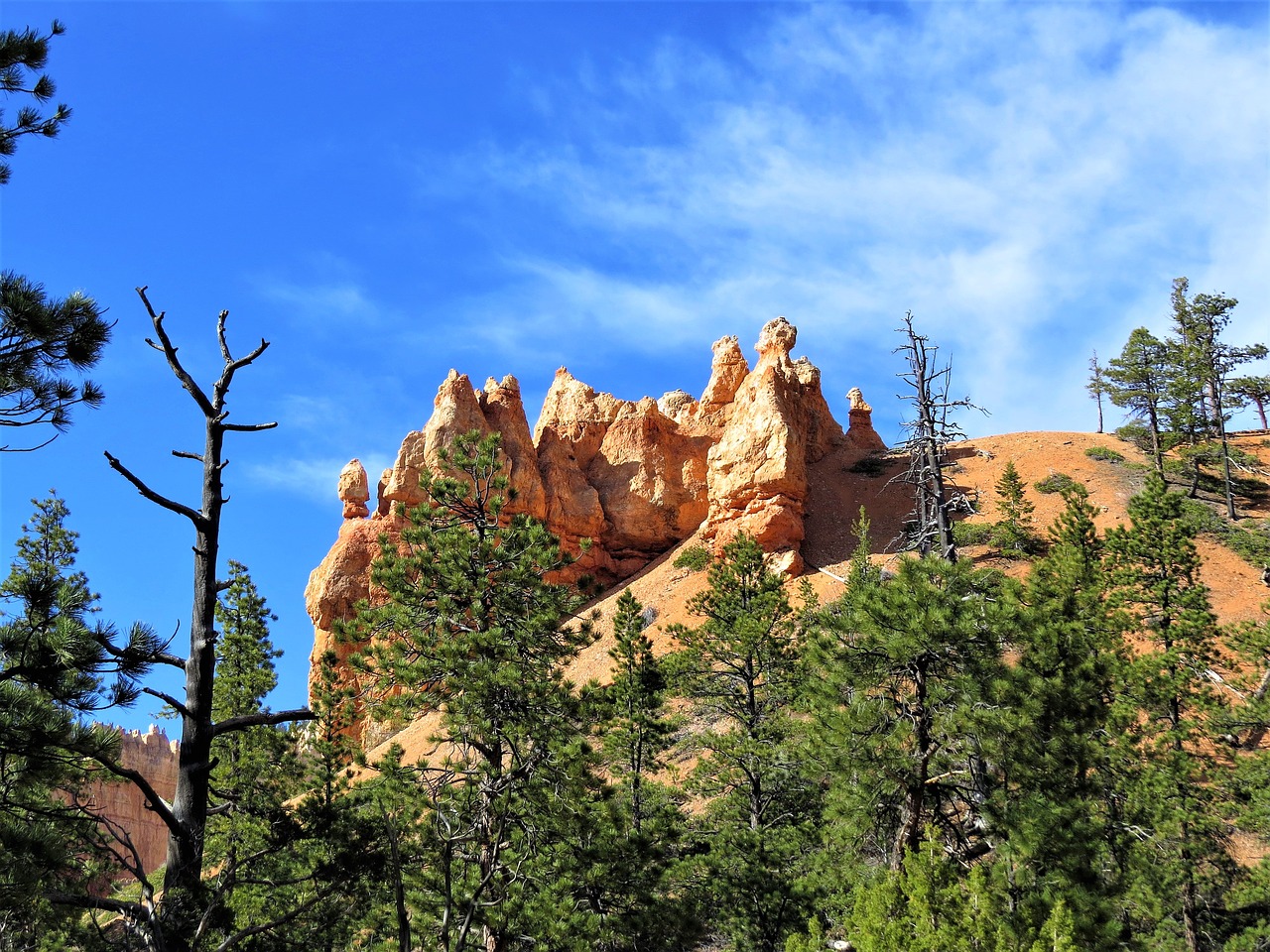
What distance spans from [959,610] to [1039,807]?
268 cm

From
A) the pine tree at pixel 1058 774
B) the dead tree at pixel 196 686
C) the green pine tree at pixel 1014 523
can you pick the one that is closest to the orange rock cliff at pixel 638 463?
the green pine tree at pixel 1014 523

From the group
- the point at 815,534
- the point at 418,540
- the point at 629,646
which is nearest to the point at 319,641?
the point at 815,534

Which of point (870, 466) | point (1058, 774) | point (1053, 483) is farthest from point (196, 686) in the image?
point (870, 466)

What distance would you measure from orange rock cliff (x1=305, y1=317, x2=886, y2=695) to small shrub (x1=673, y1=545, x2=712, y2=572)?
110 cm

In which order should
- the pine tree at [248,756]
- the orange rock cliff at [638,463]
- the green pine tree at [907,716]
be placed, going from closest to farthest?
the green pine tree at [907,716] → the pine tree at [248,756] → the orange rock cliff at [638,463]

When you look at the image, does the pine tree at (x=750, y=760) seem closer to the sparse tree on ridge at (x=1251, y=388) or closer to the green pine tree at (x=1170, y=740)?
the green pine tree at (x=1170, y=740)

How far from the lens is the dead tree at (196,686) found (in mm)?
6121

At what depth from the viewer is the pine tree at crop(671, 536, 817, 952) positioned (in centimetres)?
1855

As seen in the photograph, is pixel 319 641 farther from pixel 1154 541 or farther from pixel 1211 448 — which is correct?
pixel 1211 448

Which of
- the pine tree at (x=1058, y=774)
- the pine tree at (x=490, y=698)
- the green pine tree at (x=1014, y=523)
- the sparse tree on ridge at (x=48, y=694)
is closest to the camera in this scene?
the sparse tree on ridge at (x=48, y=694)

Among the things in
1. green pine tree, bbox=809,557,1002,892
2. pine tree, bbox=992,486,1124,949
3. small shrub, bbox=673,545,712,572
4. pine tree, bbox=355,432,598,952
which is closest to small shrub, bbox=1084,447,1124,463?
small shrub, bbox=673,545,712,572

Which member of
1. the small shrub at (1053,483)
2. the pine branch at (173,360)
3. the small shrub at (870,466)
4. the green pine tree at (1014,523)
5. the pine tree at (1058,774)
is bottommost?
the pine tree at (1058,774)

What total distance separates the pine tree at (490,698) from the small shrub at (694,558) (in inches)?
994

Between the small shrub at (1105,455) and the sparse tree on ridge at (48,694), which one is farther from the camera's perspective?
the small shrub at (1105,455)
